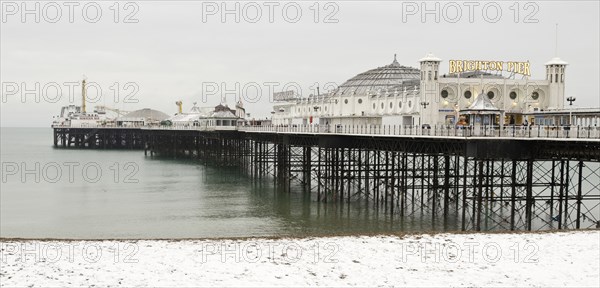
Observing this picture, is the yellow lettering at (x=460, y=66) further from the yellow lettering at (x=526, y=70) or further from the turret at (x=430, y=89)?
the yellow lettering at (x=526, y=70)

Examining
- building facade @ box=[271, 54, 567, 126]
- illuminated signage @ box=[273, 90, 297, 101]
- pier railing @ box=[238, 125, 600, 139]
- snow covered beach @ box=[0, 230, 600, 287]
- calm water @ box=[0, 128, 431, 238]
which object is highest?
illuminated signage @ box=[273, 90, 297, 101]

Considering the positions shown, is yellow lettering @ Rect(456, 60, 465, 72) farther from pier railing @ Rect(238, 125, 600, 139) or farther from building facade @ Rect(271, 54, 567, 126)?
pier railing @ Rect(238, 125, 600, 139)

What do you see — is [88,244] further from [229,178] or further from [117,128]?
[117,128]

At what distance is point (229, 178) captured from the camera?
6456 centimetres

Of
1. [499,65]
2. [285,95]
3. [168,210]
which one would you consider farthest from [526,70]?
[285,95]

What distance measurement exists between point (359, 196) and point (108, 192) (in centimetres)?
2221

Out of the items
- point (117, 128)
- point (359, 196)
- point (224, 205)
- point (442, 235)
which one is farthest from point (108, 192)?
point (117, 128)

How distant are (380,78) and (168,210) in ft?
141

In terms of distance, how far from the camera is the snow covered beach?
56.2 ft

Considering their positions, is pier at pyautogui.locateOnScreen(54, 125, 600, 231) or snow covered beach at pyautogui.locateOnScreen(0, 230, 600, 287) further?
pier at pyautogui.locateOnScreen(54, 125, 600, 231)

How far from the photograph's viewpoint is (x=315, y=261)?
18.8 meters

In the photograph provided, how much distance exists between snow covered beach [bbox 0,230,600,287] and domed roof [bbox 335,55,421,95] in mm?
52855

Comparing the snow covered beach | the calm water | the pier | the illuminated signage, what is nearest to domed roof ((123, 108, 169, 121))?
the illuminated signage

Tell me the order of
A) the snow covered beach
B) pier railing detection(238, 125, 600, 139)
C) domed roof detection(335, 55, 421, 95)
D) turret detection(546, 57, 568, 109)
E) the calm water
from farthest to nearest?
1. domed roof detection(335, 55, 421, 95)
2. turret detection(546, 57, 568, 109)
3. the calm water
4. pier railing detection(238, 125, 600, 139)
5. the snow covered beach
